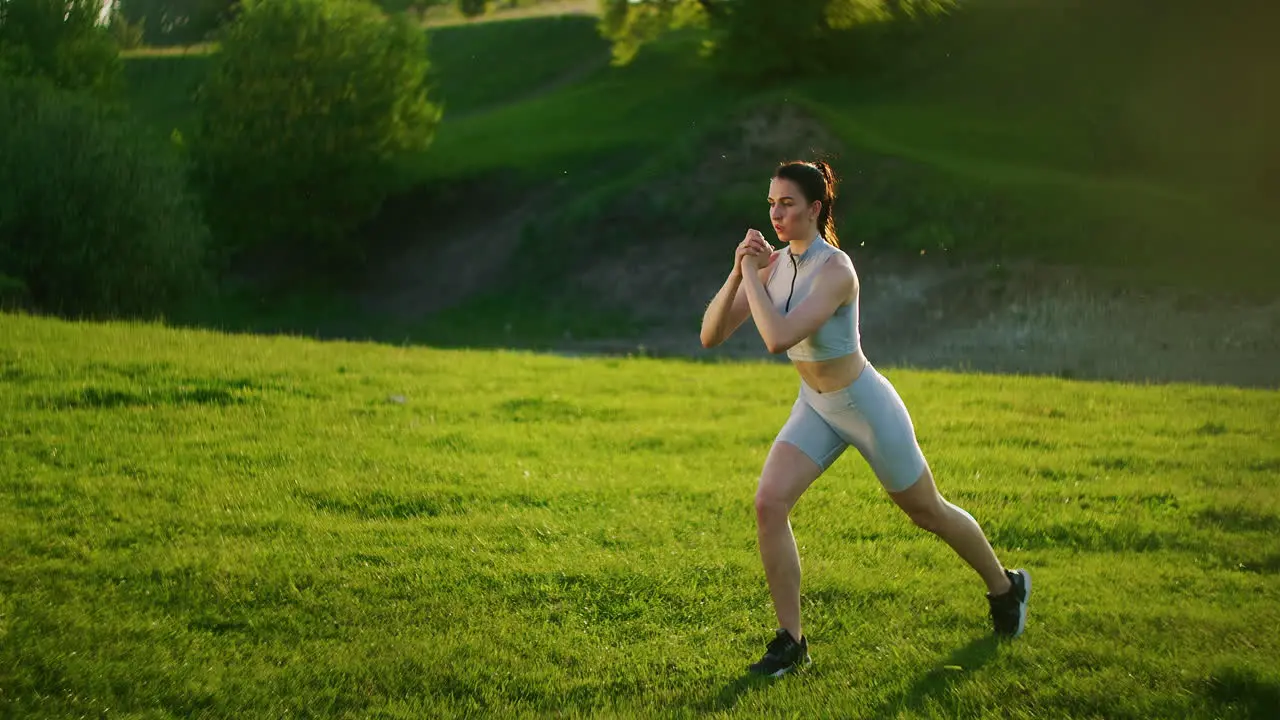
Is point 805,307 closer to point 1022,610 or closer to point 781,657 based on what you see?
point 781,657

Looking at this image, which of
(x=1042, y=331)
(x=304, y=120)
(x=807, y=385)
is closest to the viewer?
(x=807, y=385)

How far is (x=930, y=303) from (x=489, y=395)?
56.1 feet

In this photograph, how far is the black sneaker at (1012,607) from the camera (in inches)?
258

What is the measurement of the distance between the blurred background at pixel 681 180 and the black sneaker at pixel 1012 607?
53.0 ft

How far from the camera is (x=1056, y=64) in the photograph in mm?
43062

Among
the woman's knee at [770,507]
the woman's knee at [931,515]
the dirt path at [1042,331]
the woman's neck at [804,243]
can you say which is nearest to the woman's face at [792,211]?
the woman's neck at [804,243]

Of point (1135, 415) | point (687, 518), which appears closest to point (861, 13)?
point (1135, 415)

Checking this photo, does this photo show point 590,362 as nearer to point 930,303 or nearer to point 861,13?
point 930,303

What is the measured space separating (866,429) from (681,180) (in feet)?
106

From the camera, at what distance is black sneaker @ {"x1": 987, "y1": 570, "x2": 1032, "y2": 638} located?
654 cm

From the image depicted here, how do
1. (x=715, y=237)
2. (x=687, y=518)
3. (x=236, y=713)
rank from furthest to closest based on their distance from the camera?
(x=715, y=237)
(x=687, y=518)
(x=236, y=713)

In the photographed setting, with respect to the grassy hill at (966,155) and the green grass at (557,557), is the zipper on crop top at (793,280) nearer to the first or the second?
the green grass at (557,557)

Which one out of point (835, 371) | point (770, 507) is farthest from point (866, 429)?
point (770, 507)

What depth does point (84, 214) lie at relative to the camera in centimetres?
2602
